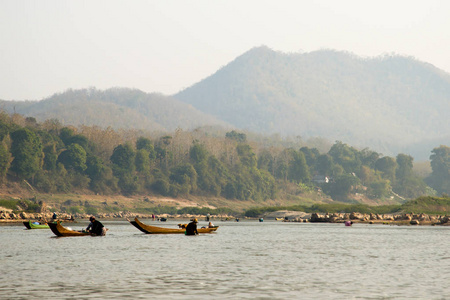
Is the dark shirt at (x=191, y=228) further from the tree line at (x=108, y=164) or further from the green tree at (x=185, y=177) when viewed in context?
the green tree at (x=185, y=177)

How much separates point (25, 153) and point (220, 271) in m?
127

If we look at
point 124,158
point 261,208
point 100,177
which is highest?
point 124,158

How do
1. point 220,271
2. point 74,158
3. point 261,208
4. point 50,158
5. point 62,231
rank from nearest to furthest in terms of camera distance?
point 220,271 < point 62,231 < point 261,208 < point 50,158 < point 74,158

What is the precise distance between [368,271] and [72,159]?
139m

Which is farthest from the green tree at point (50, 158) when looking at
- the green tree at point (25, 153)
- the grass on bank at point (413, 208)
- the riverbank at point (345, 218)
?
the grass on bank at point (413, 208)

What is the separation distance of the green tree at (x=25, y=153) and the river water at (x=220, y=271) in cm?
10198

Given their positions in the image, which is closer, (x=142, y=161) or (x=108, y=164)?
(x=108, y=164)

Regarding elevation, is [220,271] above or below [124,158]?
below

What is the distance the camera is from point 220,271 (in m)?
33.6

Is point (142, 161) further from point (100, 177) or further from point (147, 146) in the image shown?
point (100, 177)

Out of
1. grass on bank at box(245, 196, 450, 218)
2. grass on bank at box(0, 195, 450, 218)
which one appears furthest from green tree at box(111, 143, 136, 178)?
grass on bank at box(245, 196, 450, 218)

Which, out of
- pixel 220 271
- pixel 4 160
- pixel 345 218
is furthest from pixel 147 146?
pixel 220 271

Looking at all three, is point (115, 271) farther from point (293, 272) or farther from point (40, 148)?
point (40, 148)

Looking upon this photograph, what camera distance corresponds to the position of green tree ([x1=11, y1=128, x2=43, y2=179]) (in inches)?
5896
